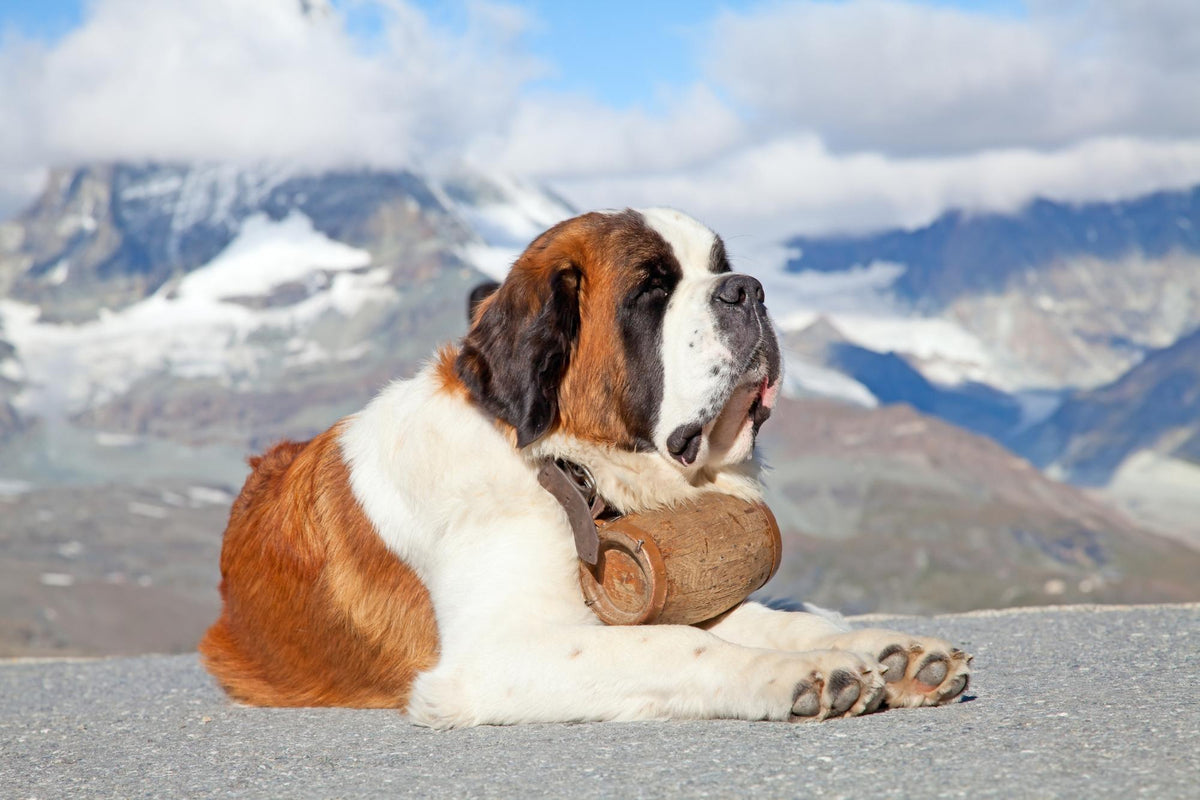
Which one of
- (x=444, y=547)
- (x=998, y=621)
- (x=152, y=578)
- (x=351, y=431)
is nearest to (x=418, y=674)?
(x=444, y=547)

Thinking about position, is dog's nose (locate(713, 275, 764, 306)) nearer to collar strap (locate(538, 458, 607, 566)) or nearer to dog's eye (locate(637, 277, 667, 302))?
dog's eye (locate(637, 277, 667, 302))

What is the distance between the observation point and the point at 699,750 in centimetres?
422

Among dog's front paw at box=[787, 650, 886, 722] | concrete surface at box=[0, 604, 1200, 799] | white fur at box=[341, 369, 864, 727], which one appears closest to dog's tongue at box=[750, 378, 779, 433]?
white fur at box=[341, 369, 864, 727]

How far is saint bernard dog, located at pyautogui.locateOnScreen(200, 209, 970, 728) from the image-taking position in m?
4.78

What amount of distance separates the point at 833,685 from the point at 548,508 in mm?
1449

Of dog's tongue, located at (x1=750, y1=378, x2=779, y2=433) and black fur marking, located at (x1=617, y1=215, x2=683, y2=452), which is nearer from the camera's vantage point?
black fur marking, located at (x1=617, y1=215, x2=683, y2=452)

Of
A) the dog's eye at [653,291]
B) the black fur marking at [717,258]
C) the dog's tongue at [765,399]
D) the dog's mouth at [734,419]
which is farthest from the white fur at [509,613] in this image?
the black fur marking at [717,258]

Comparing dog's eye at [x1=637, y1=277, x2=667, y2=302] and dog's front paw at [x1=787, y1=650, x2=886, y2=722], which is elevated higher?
dog's eye at [x1=637, y1=277, x2=667, y2=302]

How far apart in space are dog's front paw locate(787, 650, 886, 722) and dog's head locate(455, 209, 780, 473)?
1201mm

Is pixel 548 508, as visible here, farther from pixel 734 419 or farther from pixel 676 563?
pixel 734 419

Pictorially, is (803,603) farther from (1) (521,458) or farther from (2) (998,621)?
(2) (998,621)

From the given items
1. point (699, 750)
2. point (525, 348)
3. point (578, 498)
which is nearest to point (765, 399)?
point (578, 498)

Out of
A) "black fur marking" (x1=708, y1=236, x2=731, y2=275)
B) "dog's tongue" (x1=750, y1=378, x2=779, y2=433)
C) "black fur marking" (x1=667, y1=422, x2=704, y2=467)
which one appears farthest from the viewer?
"black fur marking" (x1=708, y1=236, x2=731, y2=275)

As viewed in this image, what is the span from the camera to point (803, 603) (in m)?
6.35
